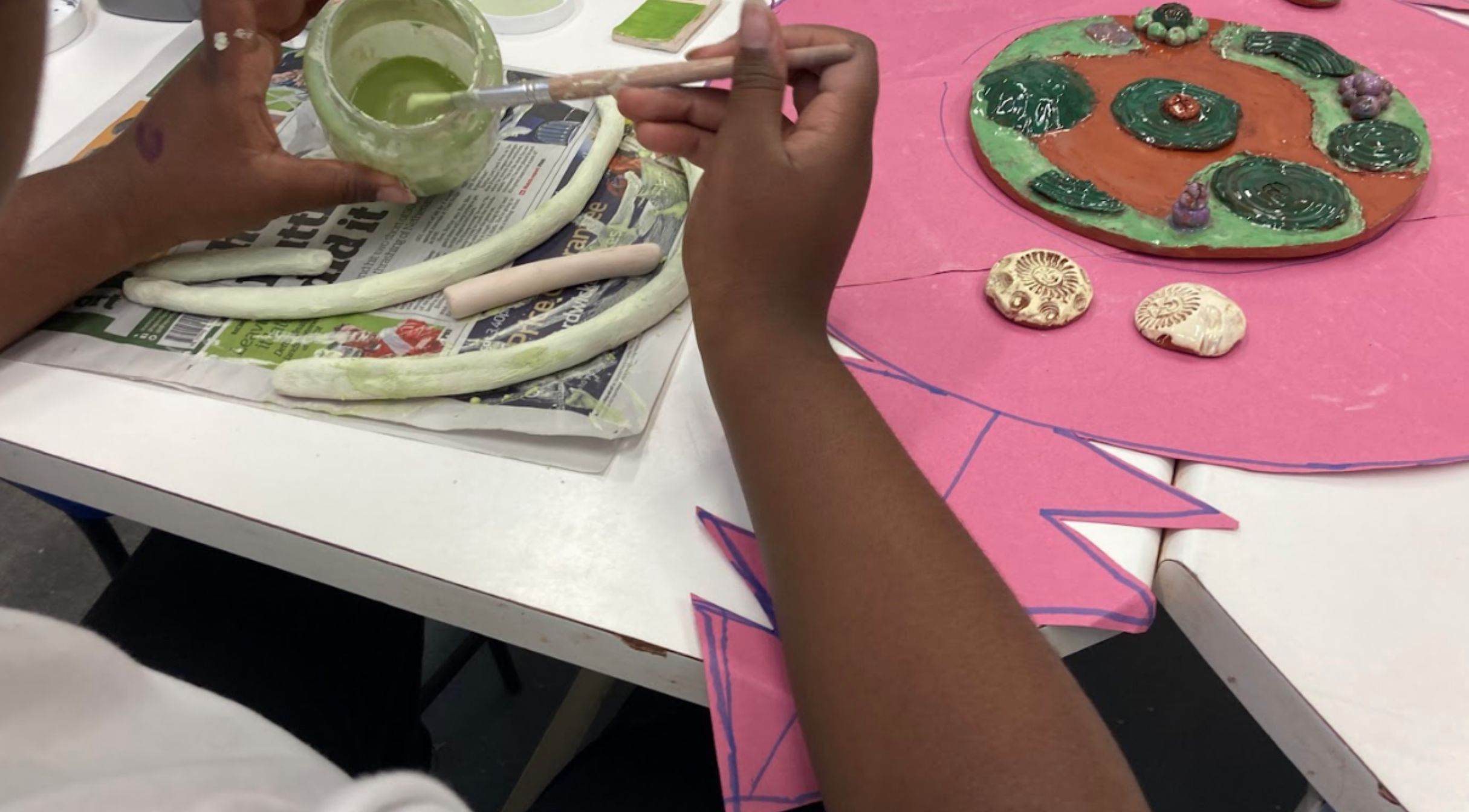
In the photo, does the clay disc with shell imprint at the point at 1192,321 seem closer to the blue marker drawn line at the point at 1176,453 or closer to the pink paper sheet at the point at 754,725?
the blue marker drawn line at the point at 1176,453

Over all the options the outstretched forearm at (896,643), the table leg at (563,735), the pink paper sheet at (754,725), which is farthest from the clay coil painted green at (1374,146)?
the table leg at (563,735)

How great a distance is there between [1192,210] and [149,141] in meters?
0.73

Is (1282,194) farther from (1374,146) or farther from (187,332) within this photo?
(187,332)

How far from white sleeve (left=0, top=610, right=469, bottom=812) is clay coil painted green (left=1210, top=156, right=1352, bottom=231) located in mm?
618

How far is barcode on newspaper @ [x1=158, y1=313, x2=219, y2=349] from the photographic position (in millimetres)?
589

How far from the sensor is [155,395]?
A: 56cm

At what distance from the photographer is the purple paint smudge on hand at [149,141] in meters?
0.61

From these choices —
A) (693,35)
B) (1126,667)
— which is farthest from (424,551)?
(1126,667)

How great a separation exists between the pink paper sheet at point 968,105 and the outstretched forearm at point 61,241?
50 cm

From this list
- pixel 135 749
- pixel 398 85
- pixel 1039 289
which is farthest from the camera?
pixel 398 85

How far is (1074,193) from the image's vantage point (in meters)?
0.64

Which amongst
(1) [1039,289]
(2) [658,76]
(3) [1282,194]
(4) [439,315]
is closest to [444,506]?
(4) [439,315]

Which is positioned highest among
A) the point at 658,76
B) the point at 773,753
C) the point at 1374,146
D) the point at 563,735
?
the point at 658,76

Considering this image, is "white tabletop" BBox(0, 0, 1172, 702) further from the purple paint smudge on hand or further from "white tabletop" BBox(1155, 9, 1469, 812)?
the purple paint smudge on hand
